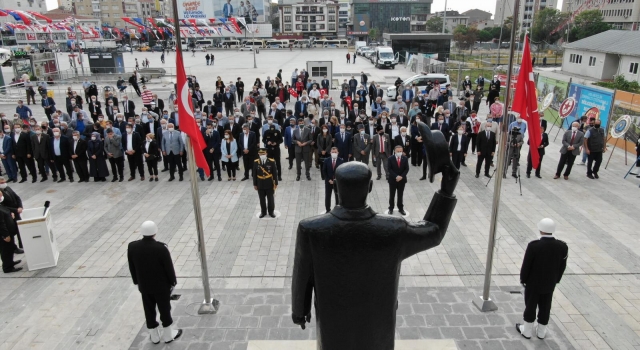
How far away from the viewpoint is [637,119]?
608 inches

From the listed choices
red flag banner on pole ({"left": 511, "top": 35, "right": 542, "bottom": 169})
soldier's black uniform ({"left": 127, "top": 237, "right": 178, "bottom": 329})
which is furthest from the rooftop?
soldier's black uniform ({"left": 127, "top": 237, "right": 178, "bottom": 329})

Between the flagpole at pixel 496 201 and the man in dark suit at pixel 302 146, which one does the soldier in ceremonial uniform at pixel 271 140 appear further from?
the flagpole at pixel 496 201

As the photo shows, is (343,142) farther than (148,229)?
Yes

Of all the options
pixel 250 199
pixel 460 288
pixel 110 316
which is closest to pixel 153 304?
pixel 110 316

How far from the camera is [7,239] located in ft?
27.1

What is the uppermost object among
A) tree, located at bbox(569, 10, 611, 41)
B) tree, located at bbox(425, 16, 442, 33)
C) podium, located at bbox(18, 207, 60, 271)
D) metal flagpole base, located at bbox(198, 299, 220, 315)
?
tree, located at bbox(425, 16, 442, 33)

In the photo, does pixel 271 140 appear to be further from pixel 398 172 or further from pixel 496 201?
pixel 496 201

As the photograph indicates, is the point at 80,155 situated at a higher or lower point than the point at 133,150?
lower

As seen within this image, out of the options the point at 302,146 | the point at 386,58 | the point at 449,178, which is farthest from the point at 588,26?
the point at 449,178

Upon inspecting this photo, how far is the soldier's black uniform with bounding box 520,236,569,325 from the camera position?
565 centimetres

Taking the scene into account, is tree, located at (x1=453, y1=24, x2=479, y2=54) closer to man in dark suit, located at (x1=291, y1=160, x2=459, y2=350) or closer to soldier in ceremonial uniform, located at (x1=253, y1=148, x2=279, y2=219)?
soldier in ceremonial uniform, located at (x1=253, y1=148, x2=279, y2=219)

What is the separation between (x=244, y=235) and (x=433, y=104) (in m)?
13.7

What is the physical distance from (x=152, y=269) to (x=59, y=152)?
32.0ft

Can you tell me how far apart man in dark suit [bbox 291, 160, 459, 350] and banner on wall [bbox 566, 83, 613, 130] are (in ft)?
55.1
